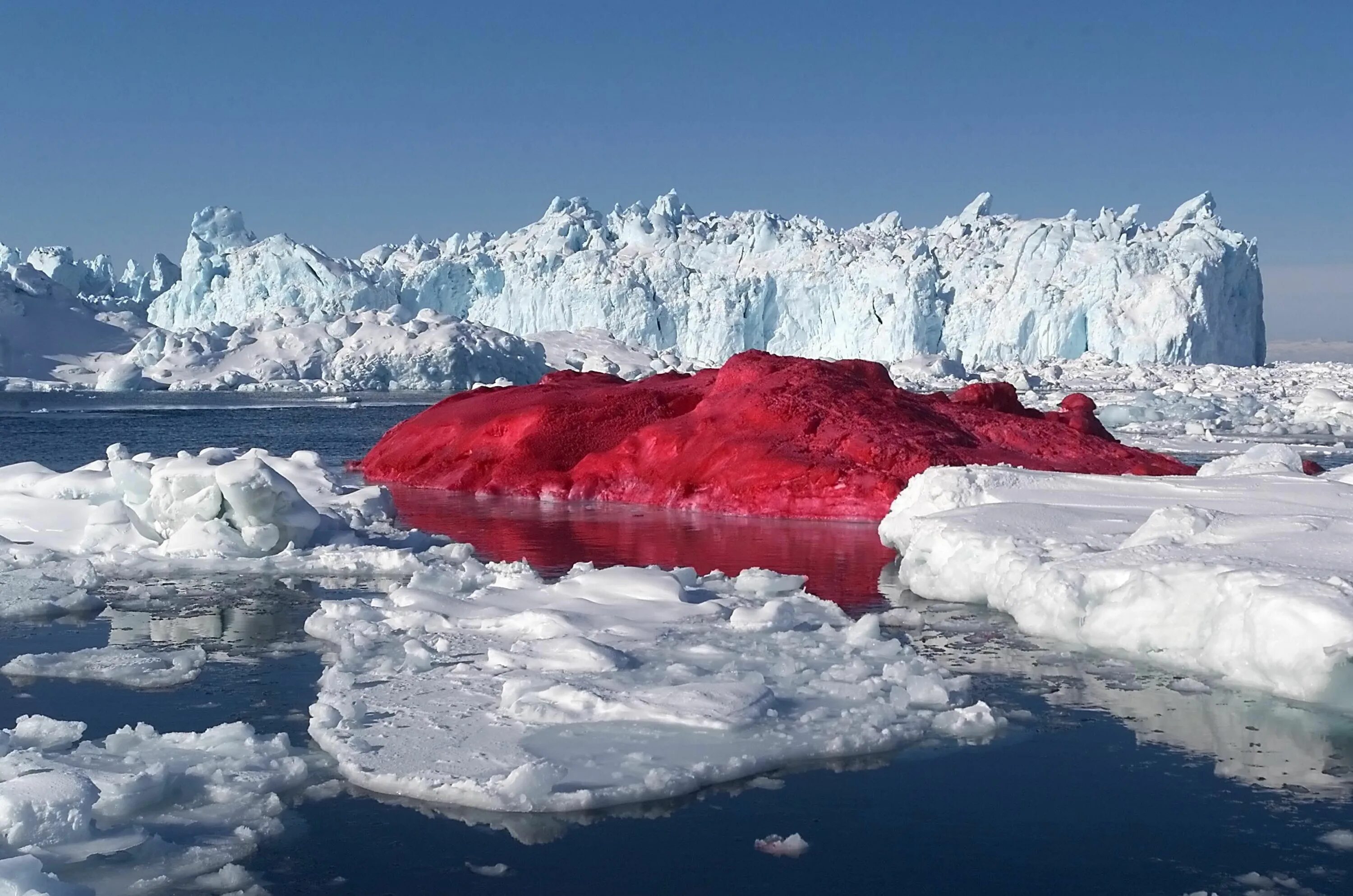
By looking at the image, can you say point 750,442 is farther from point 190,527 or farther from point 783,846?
point 783,846

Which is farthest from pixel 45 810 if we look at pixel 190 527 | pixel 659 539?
pixel 659 539

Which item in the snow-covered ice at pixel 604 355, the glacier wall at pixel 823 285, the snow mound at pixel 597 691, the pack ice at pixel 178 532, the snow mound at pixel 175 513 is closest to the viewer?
the snow mound at pixel 597 691

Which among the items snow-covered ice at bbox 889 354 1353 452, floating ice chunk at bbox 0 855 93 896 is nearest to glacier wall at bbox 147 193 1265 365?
snow-covered ice at bbox 889 354 1353 452

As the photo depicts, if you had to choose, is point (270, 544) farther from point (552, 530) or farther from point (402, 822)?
point (402, 822)

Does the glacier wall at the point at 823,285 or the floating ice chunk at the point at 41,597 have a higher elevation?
the glacier wall at the point at 823,285

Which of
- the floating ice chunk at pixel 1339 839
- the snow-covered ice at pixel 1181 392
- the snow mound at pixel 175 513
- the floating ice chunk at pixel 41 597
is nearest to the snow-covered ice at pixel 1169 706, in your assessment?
the floating ice chunk at pixel 1339 839

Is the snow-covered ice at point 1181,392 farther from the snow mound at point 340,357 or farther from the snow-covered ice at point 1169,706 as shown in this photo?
the snow-covered ice at point 1169,706
